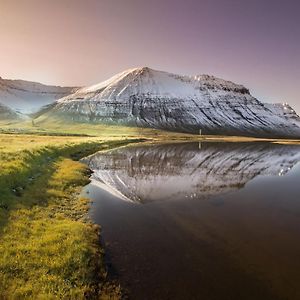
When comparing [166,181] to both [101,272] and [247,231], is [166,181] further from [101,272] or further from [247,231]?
[101,272]

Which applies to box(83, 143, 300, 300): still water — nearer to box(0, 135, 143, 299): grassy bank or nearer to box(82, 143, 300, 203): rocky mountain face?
box(82, 143, 300, 203): rocky mountain face

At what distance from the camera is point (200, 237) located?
21.0 meters

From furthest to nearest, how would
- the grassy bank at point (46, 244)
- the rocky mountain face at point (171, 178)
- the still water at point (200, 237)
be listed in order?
the rocky mountain face at point (171, 178), the still water at point (200, 237), the grassy bank at point (46, 244)

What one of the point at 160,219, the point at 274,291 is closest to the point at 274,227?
the point at 160,219

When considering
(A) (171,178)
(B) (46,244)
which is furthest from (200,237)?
(A) (171,178)

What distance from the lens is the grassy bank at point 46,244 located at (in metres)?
13.7

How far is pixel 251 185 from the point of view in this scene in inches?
1645

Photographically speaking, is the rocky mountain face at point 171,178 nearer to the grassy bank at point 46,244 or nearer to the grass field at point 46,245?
the grass field at point 46,245

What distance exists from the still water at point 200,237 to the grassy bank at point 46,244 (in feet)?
3.94

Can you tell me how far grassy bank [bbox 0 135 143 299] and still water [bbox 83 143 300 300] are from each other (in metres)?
1.20

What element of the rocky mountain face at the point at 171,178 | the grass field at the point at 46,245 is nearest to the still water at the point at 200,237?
the rocky mountain face at the point at 171,178

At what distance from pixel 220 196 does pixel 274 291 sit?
65.4 feet

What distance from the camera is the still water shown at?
15.0m

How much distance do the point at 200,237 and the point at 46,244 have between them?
906 cm
